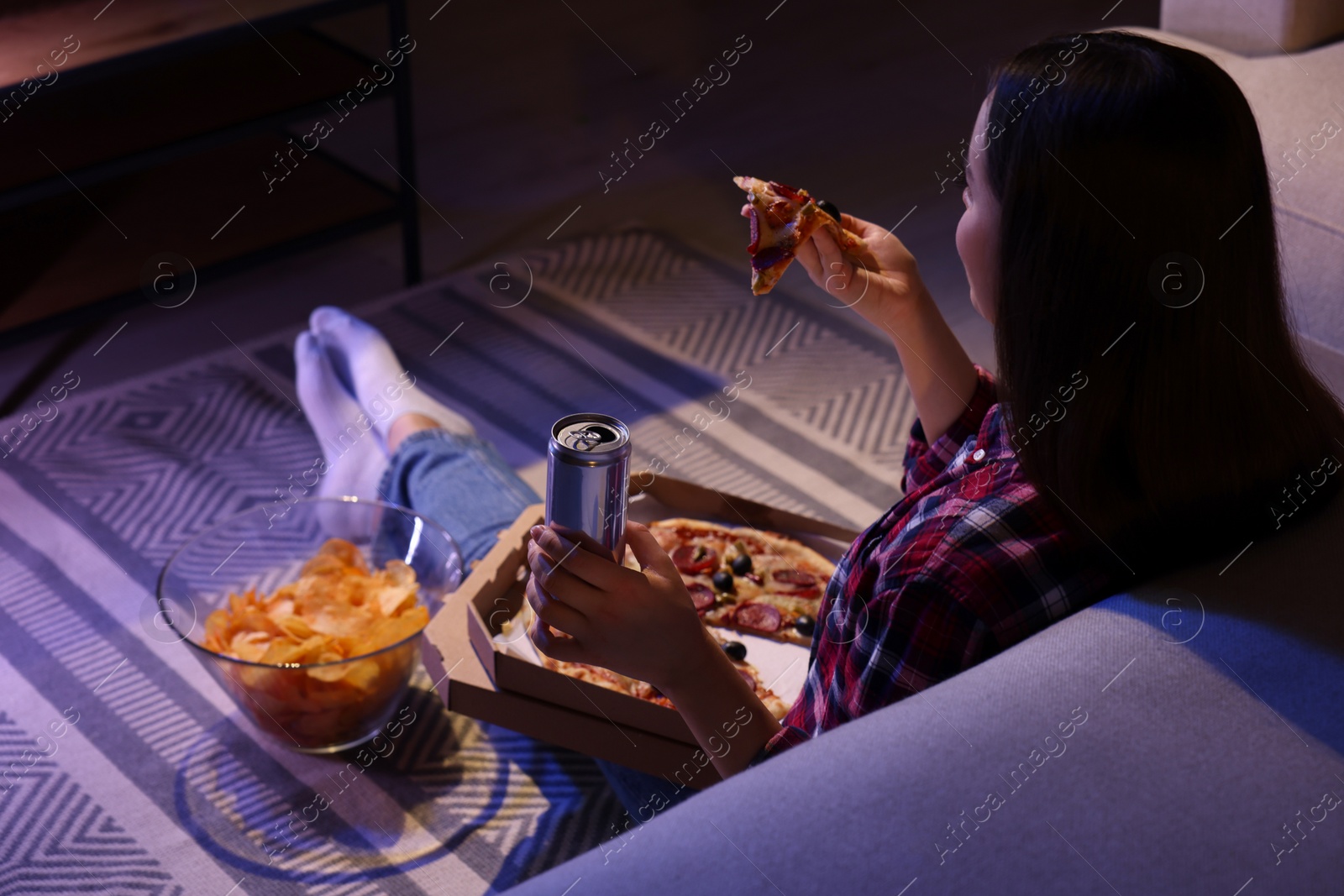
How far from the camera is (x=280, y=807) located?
4.60ft

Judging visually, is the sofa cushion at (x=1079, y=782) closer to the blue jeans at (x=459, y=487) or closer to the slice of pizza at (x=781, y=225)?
the slice of pizza at (x=781, y=225)

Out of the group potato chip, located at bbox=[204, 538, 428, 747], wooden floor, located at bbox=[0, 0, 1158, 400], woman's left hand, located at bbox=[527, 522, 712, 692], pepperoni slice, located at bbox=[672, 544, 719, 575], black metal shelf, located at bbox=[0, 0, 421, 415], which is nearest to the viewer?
woman's left hand, located at bbox=[527, 522, 712, 692]

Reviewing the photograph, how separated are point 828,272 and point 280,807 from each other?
0.85 meters

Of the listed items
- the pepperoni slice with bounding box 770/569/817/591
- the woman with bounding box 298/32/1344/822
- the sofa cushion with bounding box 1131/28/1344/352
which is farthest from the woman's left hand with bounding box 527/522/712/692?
the sofa cushion with bounding box 1131/28/1344/352

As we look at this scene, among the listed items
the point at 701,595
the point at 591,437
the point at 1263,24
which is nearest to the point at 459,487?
the point at 701,595

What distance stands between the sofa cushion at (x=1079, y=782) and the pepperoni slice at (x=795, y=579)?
2.16 feet

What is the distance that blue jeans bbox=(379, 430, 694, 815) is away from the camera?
1.59 meters

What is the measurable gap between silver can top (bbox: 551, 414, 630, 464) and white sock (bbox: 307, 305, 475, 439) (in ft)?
3.06

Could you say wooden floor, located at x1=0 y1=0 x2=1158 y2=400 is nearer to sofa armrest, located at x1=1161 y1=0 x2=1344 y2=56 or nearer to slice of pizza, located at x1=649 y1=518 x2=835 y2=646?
sofa armrest, located at x1=1161 y1=0 x2=1344 y2=56

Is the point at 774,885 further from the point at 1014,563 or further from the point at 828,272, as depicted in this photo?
the point at 828,272

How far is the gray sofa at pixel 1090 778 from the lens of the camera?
649 mm

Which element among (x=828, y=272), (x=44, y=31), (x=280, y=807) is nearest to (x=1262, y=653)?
(x=828, y=272)

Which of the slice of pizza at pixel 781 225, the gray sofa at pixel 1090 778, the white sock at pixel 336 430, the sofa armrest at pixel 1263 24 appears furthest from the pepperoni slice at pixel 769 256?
the sofa armrest at pixel 1263 24

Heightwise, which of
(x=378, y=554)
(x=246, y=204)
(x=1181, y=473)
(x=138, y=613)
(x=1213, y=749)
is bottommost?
(x=1213, y=749)
